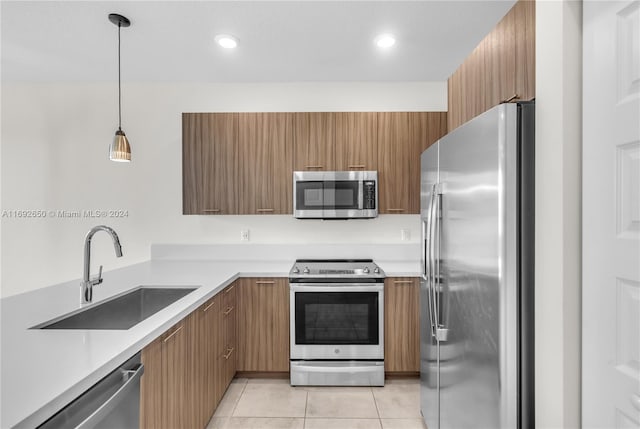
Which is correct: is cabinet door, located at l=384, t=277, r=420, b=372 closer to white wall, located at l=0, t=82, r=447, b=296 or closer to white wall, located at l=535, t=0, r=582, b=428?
white wall, located at l=0, t=82, r=447, b=296

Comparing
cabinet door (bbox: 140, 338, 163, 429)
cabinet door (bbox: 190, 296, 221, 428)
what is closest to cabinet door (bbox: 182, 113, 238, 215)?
cabinet door (bbox: 190, 296, 221, 428)

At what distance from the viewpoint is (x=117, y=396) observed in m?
1.14

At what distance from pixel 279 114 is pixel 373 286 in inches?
65.3

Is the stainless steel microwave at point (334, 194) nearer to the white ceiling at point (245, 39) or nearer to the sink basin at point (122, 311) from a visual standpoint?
the white ceiling at point (245, 39)

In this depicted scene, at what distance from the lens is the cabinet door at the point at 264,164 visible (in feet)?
10.3

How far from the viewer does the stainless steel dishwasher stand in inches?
38.1

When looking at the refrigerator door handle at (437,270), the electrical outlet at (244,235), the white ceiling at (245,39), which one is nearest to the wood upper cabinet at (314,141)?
the white ceiling at (245,39)

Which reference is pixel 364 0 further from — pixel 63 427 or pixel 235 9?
pixel 63 427

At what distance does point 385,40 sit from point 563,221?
6.58ft

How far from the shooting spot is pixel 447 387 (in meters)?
1.65

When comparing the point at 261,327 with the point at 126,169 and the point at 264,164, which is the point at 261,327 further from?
the point at 126,169

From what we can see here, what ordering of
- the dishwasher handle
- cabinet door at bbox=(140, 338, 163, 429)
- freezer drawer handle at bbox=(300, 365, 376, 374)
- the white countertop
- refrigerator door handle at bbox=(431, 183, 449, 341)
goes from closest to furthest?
the white countertop, the dishwasher handle, cabinet door at bbox=(140, 338, 163, 429), refrigerator door handle at bbox=(431, 183, 449, 341), freezer drawer handle at bbox=(300, 365, 376, 374)

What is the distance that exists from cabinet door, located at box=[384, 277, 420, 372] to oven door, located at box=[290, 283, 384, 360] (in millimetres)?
70

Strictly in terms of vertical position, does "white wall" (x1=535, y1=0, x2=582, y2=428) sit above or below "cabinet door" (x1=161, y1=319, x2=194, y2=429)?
above
